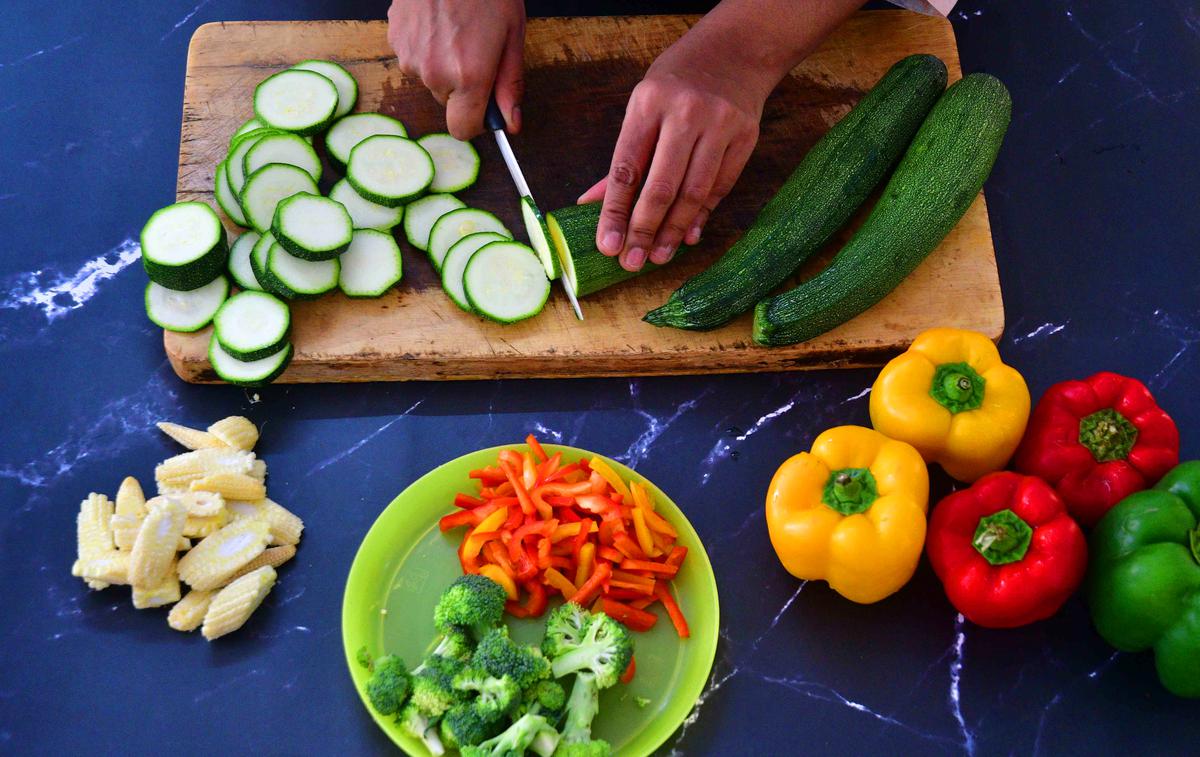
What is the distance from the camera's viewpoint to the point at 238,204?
2945mm

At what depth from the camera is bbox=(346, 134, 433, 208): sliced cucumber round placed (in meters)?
2.94

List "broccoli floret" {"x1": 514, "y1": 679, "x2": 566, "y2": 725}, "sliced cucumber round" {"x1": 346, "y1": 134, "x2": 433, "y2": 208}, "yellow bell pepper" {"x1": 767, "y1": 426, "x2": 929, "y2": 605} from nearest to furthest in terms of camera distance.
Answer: "broccoli floret" {"x1": 514, "y1": 679, "x2": 566, "y2": 725} → "yellow bell pepper" {"x1": 767, "y1": 426, "x2": 929, "y2": 605} → "sliced cucumber round" {"x1": 346, "y1": 134, "x2": 433, "y2": 208}

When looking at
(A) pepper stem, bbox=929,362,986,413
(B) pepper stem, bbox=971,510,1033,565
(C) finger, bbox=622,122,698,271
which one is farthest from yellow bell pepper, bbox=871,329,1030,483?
(C) finger, bbox=622,122,698,271

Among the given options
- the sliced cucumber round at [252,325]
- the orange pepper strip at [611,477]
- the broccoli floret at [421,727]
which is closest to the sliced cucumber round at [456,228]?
the sliced cucumber round at [252,325]

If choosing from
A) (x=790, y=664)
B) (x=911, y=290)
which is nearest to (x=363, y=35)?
(x=911, y=290)

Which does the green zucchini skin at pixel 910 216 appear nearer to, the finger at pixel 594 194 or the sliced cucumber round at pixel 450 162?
the finger at pixel 594 194

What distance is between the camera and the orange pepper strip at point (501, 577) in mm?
2490

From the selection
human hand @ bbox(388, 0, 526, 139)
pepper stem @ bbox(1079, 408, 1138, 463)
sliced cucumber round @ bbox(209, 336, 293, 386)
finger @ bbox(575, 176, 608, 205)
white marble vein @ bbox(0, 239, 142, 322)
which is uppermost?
human hand @ bbox(388, 0, 526, 139)

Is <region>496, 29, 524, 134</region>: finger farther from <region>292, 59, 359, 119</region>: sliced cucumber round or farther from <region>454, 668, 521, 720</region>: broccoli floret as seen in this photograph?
<region>454, 668, 521, 720</region>: broccoli floret

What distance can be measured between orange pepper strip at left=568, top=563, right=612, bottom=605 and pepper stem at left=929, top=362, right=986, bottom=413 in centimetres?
86

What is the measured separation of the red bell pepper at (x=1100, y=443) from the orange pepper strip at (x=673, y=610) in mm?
919

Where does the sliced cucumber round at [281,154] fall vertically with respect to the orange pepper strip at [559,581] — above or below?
above

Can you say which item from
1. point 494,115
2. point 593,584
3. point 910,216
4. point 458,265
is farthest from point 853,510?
point 494,115

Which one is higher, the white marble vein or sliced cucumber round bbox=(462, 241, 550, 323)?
sliced cucumber round bbox=(462, 241, 550, 323)
